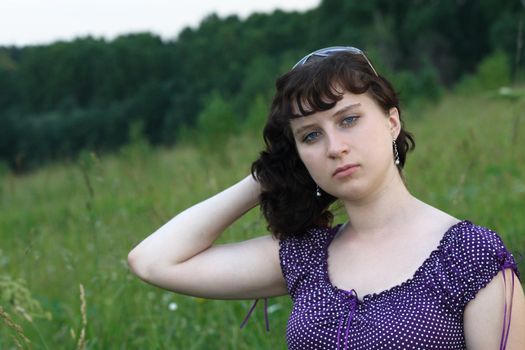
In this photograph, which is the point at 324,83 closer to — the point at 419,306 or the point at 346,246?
the point at 346,246

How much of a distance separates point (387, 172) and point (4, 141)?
30223 mm

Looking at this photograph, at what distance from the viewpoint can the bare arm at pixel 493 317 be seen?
1.53m

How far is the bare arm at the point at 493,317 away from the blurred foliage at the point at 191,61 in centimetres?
2289

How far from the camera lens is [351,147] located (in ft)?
5.57

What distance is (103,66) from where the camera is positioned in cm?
3703

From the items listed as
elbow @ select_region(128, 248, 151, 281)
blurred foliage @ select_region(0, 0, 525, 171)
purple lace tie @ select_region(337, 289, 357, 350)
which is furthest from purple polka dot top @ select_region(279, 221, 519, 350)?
blurred foliage @ select_region(0, 0, 525, 171)

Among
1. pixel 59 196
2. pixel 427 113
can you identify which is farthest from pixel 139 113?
pixel 59 196

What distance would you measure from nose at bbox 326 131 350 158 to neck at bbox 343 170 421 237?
130 millimetres

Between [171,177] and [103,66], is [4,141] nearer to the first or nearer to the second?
[103,66]

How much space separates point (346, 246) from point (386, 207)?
0.47ft

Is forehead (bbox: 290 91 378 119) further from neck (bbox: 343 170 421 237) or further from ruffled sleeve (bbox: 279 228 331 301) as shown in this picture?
ruffled sleeve (bbox: 279 228 331 301)

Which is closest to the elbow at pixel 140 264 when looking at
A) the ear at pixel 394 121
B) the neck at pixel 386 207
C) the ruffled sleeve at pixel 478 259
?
the neck at pixel 386 207

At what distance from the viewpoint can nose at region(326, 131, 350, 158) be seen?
1.69 m

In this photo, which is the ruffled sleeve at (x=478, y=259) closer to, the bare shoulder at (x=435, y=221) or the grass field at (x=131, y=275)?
the bare shoulder at (x=435, y=221)
